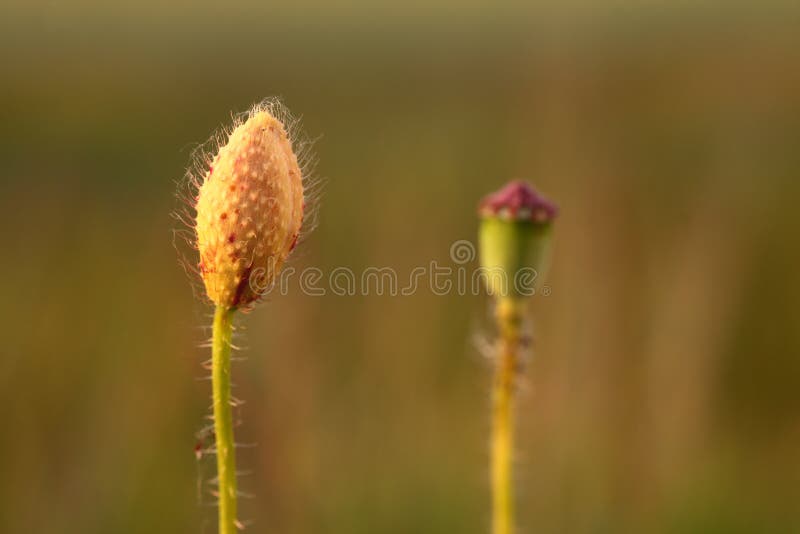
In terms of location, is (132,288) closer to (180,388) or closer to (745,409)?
(180,388)

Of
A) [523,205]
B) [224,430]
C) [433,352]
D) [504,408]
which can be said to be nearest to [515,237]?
[523,205]

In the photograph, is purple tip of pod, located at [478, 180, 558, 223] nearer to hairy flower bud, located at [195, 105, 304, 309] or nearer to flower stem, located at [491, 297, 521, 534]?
flower stem, located at [491, 297, 521, 534]

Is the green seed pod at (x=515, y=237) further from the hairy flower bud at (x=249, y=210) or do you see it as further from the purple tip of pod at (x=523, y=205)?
the hairy flower bud at (x=249, y=210)

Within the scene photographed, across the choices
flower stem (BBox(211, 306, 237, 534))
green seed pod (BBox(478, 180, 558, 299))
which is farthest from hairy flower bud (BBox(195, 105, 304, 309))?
green seed pod (BBox(478, 180, 558, 299))

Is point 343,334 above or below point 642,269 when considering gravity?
below

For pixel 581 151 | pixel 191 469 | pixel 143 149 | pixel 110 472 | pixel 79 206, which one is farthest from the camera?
pixel 143 149

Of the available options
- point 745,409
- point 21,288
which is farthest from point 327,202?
point 745,409
